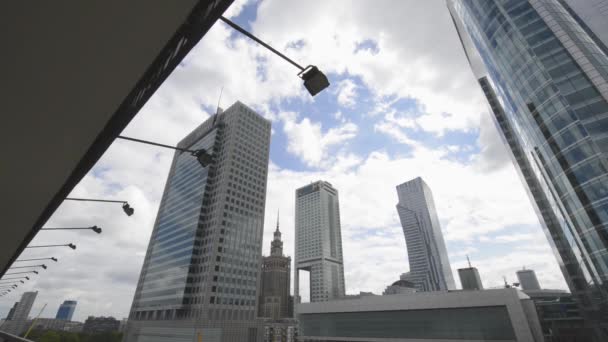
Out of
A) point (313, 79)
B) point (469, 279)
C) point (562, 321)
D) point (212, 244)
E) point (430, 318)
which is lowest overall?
point (562, 321)

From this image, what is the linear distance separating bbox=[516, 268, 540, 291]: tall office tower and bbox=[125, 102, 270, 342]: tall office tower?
606ft

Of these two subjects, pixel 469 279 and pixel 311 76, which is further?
pixel 469 279

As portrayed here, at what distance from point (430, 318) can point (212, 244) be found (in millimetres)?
60467

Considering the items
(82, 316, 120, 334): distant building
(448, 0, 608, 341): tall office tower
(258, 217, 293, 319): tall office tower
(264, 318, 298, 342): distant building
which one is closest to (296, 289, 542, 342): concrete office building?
(448, 0, 608, 341): tall office tower

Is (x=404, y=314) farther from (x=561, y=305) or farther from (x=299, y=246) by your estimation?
(x=299, y=246)

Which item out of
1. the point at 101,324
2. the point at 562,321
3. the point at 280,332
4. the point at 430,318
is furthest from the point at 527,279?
the point at 101,324

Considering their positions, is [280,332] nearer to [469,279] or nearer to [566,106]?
[469,279]

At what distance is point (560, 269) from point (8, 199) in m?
76.7

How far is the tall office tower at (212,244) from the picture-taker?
7362 centimetres

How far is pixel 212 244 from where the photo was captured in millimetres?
79500

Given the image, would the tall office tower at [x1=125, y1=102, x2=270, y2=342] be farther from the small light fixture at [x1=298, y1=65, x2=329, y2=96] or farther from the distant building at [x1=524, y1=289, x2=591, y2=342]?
the small light fixture at [x1=298, y1=65, x2=329, y2=96]

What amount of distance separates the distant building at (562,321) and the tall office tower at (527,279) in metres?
140

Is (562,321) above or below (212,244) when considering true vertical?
below

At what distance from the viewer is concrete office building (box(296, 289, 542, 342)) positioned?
49.0m
